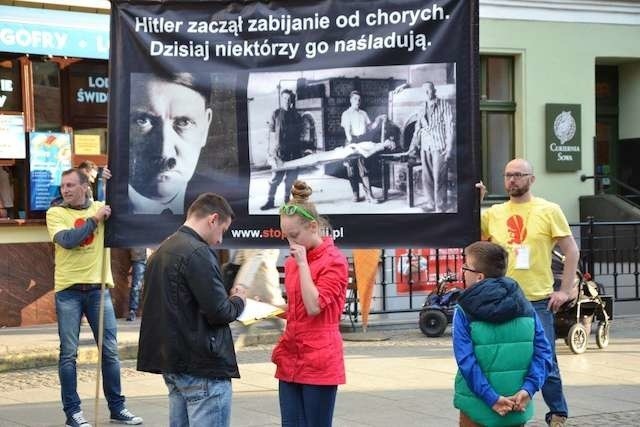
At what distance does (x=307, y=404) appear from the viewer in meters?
6.09

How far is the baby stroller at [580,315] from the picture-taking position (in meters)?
12.9

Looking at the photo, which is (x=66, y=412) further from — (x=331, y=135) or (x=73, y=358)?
(x=331, y=135)

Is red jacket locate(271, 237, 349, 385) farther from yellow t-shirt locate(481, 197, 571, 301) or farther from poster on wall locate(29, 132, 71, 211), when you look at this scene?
poster on wall locate(29, 132, 71, 211)

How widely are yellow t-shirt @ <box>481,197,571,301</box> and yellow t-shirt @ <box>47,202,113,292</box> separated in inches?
113

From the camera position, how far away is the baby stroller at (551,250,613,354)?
1290 cm

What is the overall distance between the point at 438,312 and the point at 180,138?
25.2 feet

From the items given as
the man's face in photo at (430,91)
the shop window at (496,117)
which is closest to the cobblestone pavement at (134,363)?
the man's face in photo at (430,91)

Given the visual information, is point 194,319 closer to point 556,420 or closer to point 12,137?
point 556,420

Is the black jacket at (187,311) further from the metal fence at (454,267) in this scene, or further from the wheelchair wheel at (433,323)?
the metal fence at (454,267)

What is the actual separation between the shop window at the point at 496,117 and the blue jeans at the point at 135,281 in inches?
314

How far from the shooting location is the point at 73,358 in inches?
336

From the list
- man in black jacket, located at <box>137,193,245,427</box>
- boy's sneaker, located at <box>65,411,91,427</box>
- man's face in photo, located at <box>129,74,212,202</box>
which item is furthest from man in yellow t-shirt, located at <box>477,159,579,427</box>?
boy's sneaker, located at <box>65,411,91,427</box>

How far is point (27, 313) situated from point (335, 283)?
945 centimetres

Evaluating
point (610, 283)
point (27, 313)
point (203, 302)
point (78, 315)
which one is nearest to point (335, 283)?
point (203, 302)
